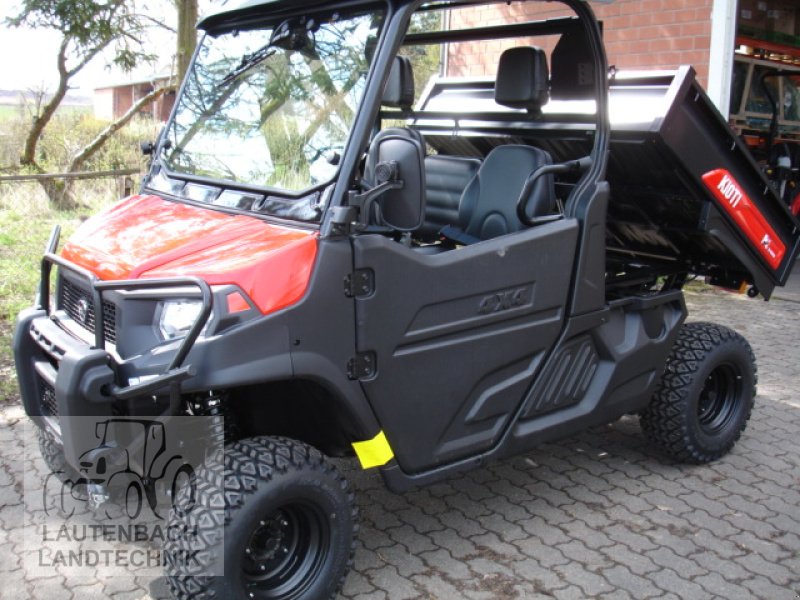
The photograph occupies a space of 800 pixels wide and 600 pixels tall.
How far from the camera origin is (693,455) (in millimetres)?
4258

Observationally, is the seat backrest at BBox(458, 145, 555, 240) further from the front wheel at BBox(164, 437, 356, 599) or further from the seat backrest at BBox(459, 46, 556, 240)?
the front wheel at BBox(164, 437, 356, 599)

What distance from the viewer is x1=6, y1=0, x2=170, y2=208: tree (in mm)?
8094

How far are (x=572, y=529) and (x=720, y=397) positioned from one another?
1.37 m

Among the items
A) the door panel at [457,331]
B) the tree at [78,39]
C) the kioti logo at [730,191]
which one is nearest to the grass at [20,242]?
the tree at [78,39]

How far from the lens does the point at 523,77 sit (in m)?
3.48

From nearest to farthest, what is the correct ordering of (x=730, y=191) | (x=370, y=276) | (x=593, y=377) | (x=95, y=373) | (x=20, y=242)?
(x=95, y=373) < (x=370, y=276) < (x=593, y=377) < (x=730, y=191) < (x=20, y=242)

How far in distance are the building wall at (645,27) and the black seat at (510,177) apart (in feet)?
14.6

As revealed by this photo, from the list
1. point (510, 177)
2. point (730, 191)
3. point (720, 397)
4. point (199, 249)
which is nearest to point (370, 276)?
point (199, 249)

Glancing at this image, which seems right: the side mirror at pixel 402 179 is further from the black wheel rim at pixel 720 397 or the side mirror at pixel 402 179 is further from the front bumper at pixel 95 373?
the black wheel rim at pixel 720 397

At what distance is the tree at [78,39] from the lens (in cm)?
809

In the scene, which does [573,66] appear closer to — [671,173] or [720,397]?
[671,173]

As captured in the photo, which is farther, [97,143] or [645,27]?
[97,143]

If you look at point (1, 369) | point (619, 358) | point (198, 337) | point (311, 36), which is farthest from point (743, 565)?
point (1, 369)

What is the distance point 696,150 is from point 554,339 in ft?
3.55
